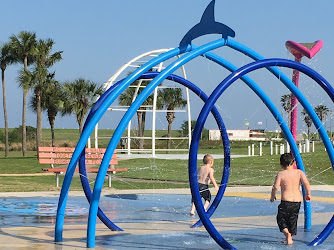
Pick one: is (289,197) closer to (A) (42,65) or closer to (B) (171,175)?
(B) (171,175)

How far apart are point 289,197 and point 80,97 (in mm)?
40997

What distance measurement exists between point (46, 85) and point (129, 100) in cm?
715

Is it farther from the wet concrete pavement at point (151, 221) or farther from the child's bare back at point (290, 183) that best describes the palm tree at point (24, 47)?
the child's bare back at point (290, 183)

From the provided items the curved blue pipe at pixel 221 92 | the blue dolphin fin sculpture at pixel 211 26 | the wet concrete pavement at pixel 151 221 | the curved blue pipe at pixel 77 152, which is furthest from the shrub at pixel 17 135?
the curved blue pipe at pixel 221 92

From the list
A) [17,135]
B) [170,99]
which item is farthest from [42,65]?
[17,135]

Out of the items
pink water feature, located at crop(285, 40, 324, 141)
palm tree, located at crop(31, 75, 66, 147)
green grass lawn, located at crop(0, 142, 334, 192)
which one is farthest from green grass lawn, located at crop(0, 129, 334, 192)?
palm tree, located at crop(31, 75, 66, 147)

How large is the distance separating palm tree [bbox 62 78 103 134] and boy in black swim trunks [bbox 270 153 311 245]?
40.1 m

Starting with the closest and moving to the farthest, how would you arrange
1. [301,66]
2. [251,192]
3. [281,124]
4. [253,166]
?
[301,66], [281,124], [251,192], [253,166]

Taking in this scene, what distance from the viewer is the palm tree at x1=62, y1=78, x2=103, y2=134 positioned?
48312 millimetres

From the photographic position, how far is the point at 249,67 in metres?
8.41

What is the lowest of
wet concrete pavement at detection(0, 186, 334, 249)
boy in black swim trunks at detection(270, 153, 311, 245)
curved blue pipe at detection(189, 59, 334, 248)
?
wet concrete pavement at detection(0, 186, 334, 249)

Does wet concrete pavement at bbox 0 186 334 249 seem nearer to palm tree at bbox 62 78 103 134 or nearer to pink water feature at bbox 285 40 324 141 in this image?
pink water feature at bbox 285 40 324 141

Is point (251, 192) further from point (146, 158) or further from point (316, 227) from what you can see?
point (146, 158)

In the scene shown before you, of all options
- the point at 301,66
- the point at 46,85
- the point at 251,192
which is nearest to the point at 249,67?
the point at 301,66
